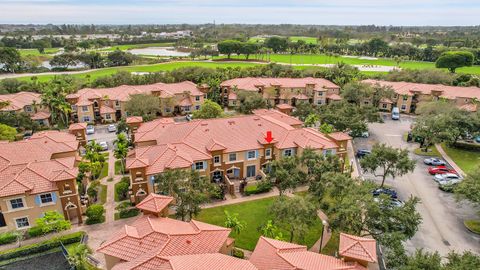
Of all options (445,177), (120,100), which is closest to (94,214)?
(120,100)

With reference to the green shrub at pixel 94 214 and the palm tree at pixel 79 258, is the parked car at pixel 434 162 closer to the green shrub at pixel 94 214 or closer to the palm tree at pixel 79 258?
the green shrub at pixel 94 214

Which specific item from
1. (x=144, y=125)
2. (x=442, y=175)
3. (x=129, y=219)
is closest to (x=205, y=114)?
(x=144, y=125)

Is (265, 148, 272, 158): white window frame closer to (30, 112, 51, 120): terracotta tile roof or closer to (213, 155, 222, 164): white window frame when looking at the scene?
(213, 155, 222, 164): white window frame

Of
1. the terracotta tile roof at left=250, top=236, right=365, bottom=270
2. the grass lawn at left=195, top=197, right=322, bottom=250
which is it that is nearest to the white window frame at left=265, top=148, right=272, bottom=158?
the grass lawn at left=195, top=197, right=322, bottom=250

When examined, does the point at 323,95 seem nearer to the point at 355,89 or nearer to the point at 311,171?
the point at 355,89

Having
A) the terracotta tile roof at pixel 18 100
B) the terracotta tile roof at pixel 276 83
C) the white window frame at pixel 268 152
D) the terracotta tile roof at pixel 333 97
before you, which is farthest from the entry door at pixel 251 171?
the terracotta tile roof at pixel 18 100

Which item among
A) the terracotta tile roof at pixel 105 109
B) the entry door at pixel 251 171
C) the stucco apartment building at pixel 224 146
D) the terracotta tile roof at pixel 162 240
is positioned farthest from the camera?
the terracotta tile roof at pixel 105 109
